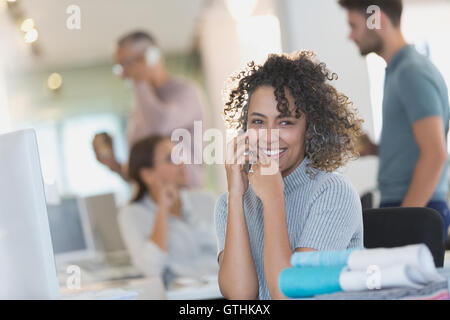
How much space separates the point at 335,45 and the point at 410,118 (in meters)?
1.55

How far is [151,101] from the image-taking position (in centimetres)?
486

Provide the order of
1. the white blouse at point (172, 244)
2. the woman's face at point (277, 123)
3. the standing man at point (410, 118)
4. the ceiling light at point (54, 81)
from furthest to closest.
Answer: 1. the ceiling light at point (54, 81)
2. the white blouse at point (172, 244)
3. the standing man at point (410, 118)
4. the woman's face at point (277, 123)

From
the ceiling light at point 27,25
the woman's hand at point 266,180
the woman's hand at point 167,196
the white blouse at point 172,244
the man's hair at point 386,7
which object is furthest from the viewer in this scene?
the ceiling light at point 27,25

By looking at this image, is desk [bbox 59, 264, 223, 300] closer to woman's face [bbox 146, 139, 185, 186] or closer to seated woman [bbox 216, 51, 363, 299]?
seated woman [bbox 216, 51, 363, 299]

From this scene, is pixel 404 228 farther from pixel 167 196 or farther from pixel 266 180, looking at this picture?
pixel 167 196

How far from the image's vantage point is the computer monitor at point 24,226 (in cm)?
116

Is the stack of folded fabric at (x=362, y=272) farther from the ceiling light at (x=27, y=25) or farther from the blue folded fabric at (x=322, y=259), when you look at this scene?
the ceiling light at (x=27, y=25)

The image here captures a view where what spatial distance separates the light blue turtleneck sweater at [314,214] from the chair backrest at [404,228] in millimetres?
184

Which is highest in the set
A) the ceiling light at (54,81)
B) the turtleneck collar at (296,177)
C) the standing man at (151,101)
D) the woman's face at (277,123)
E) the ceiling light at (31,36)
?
the ceiling light at (31,36)

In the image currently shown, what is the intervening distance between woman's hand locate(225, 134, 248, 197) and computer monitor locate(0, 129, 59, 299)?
1.36 feet

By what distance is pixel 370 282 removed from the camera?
0.90 m

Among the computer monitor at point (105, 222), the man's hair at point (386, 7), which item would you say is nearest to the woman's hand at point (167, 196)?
the computer monitor at point (105, 222)

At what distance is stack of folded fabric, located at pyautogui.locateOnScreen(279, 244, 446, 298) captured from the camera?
2.85 ft
